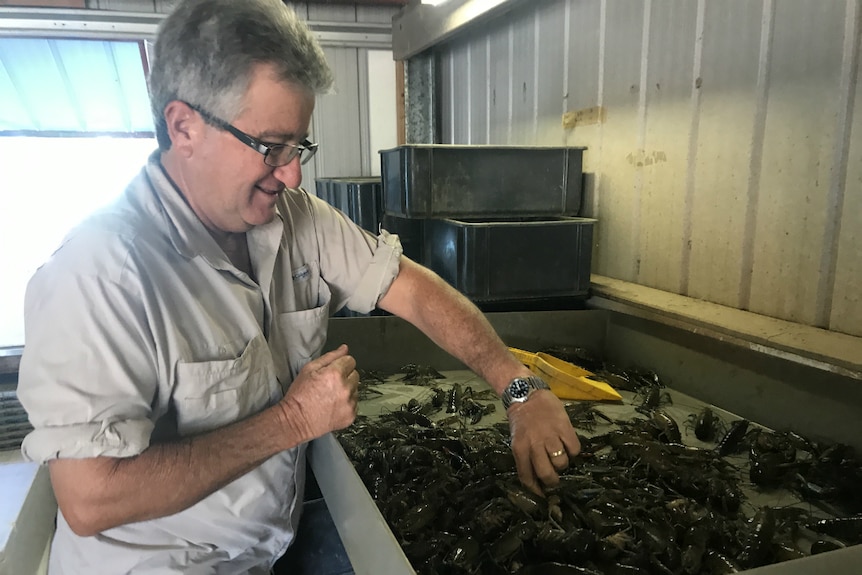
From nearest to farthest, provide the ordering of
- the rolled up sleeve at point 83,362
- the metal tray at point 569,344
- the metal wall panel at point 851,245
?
1. the rolled up sleeve at point 83,362
2. the metal tray at point 569,344
3. the metal wall panel at point 851,245

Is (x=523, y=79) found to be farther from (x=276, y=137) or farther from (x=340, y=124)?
(x=276, y=137)

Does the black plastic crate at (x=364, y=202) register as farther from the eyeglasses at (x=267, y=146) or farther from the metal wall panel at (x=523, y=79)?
the eyeglasses at (x=267, y=146)

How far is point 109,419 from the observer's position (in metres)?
0.97

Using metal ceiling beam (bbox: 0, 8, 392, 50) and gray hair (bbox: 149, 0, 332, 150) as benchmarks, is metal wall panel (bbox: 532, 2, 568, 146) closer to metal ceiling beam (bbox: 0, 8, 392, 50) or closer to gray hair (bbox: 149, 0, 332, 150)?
metal ceiling beam (bbox: 0, 8, 392, 50)

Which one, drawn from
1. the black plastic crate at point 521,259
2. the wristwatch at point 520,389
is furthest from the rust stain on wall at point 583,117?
the wristwatch at point 520,389

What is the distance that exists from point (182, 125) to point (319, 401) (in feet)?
2.02

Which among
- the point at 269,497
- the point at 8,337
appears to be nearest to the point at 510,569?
the point at 269,497

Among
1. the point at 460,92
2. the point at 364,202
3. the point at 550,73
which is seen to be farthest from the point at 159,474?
the point at 460,92

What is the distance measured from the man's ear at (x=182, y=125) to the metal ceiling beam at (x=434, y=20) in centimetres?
215

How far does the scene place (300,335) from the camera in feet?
4.83

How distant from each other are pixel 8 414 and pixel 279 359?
6.67 feet

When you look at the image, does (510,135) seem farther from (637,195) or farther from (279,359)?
(279,359)

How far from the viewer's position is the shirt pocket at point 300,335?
1435 millimetres

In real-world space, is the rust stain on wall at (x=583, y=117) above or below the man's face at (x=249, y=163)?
above
